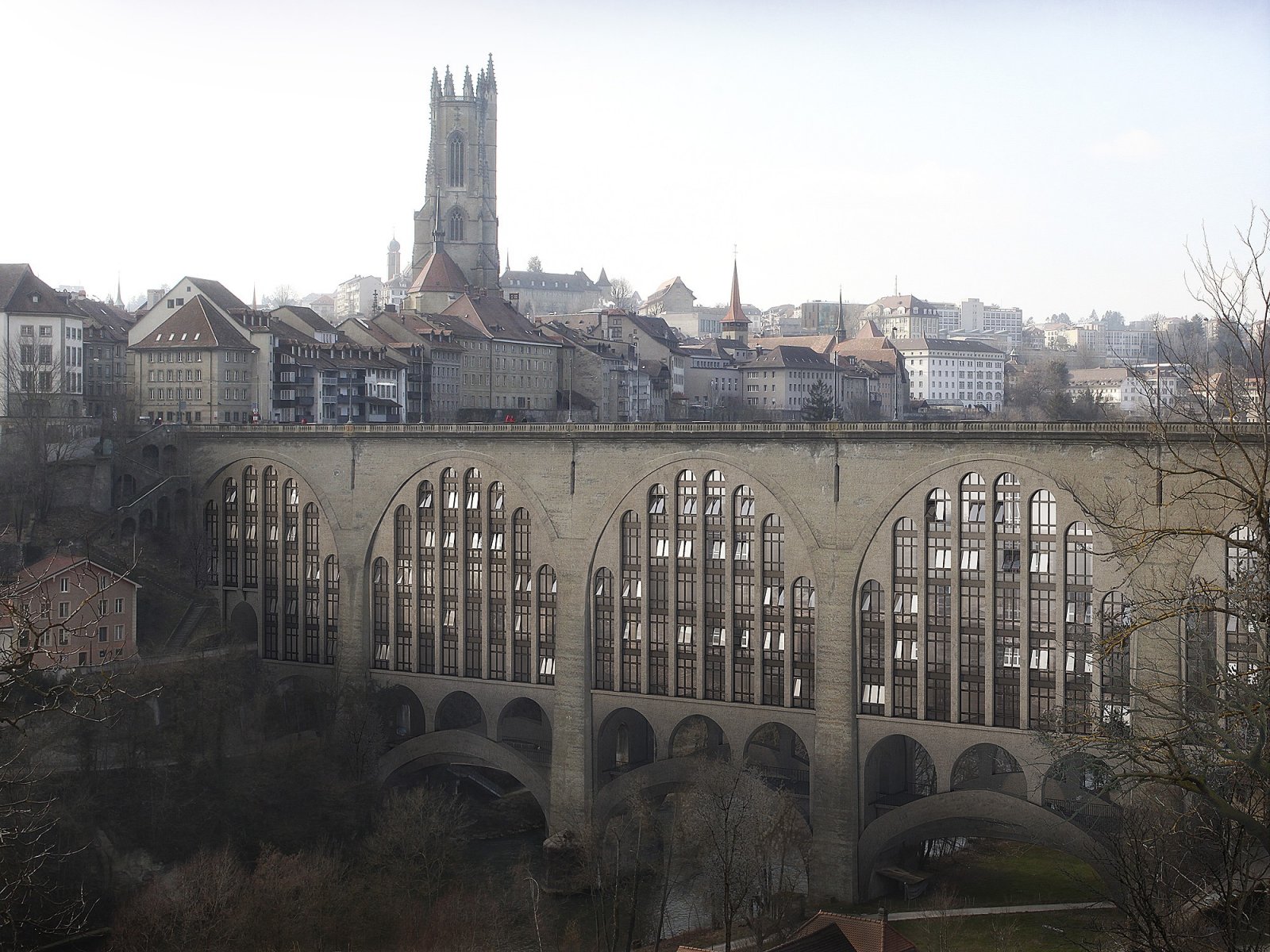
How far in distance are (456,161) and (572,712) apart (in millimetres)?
91685

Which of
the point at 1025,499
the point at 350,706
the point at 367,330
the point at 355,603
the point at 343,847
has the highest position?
the point at 367,330

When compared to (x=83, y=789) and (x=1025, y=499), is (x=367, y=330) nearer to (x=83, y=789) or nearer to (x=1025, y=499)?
(x=83, y=789)

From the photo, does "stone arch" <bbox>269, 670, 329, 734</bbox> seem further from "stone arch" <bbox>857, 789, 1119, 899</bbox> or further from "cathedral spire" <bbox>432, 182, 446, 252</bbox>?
"cathedral spire" <bbox>432, 182, 446, 252</bbox>

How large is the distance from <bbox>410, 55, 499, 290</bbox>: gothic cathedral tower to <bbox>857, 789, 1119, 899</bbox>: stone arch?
3725 inches

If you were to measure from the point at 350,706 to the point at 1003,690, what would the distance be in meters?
29.3

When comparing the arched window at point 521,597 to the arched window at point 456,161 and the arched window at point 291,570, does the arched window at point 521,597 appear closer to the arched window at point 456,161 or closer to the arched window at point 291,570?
the arched window at point 291,570

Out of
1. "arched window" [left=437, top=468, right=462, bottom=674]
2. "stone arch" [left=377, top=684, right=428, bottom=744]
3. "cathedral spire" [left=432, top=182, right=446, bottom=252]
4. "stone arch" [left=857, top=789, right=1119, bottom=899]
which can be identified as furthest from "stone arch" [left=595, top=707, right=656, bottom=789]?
"cathedral spire" [left=432, top=182, right=446, bottom=252]

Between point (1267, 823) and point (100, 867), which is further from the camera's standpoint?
point (100, 867)

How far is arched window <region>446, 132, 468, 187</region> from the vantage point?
140750mm

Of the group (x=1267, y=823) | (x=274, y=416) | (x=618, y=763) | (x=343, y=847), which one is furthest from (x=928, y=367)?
(x=1267, y=823)

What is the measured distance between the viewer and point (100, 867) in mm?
51344

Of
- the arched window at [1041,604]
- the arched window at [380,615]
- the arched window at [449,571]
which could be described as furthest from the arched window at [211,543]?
the arched window at [1041,604]

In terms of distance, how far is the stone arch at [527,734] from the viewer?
212ft

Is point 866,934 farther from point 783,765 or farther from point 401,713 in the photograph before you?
point 401,713
